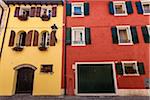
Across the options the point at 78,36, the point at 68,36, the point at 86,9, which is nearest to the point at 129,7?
the point at 86,9

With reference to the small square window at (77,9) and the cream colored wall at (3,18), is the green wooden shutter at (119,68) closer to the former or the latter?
the small square window at (77,9)

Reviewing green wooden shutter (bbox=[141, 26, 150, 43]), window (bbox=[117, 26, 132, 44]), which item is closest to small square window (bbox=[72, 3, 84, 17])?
window (bbox=[117, 26, 132, 44])

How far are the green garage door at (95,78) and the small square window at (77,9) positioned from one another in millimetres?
4731

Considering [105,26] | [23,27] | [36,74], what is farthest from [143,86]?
[23,27]

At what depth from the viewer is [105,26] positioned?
16.0m

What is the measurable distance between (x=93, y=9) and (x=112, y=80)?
644 cm

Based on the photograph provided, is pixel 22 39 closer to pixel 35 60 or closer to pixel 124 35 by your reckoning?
pixel 35 60

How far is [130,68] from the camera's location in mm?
14555

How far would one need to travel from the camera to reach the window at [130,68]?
46.9 ft

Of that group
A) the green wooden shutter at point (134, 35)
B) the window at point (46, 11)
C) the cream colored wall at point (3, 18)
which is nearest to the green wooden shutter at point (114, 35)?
the green wooden shutter at point (134, 35)

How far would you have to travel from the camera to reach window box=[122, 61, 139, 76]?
14.3 meters

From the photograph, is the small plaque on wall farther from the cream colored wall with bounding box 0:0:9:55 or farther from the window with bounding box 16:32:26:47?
the cream colored wall with bounding box 0:0:9:55

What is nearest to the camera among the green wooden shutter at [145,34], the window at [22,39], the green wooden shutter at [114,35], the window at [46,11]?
the green wooden shutter at [145,34]

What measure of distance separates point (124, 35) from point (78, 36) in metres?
3.82
